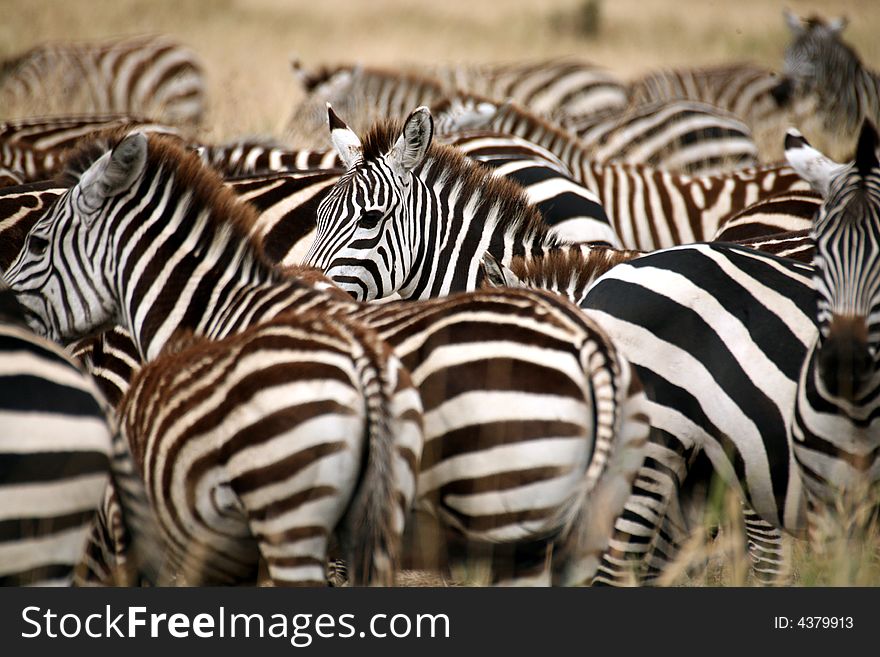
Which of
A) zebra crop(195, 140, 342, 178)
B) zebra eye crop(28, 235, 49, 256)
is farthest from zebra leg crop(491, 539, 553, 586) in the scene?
zebra crop(195, 140, 342, 178)

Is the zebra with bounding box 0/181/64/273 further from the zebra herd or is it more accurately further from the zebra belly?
the zebra belly

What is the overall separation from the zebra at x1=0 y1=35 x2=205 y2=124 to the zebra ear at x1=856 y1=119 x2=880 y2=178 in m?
11.3

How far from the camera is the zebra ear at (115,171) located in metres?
4.39

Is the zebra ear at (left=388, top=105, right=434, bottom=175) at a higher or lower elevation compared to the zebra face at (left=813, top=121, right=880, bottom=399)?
higher

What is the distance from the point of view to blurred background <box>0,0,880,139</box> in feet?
65.7

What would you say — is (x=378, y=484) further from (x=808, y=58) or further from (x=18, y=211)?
(x=808, y=58)

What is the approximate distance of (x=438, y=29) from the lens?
24328 mm

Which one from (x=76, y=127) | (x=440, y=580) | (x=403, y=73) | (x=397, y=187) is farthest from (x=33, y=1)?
(x=440, y=580)

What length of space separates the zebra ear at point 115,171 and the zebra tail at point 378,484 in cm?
160

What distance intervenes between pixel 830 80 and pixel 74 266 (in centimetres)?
1208

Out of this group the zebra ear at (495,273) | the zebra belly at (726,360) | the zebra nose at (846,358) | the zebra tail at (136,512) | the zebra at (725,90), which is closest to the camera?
the zebra tail at (136,512)

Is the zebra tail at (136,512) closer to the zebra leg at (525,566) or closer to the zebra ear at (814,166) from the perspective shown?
the zebra leg at (525,566)

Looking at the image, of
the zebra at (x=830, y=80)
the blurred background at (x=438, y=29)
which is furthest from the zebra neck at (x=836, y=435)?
the blurred background at (x=438, y=29)

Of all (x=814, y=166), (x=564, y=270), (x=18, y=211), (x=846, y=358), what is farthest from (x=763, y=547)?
(x=18, y=211)
